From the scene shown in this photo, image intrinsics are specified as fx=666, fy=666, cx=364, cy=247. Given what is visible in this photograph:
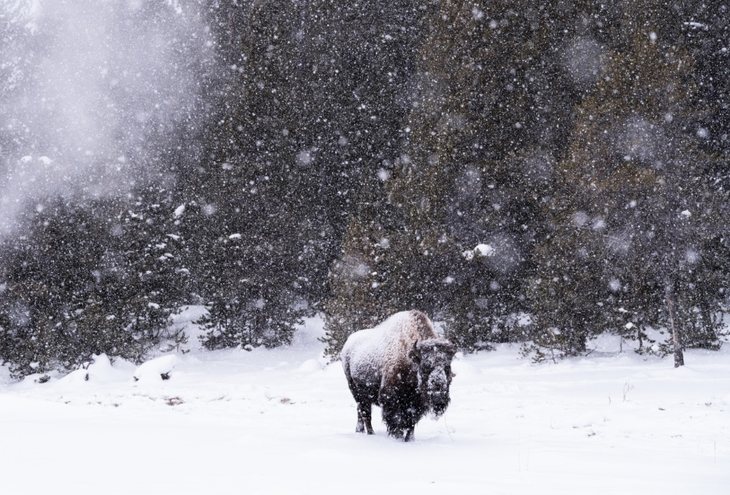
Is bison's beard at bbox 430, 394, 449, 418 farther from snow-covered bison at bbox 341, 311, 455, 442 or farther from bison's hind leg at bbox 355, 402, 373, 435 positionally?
bison's hind leg at bbox 355, 402, 373, 435

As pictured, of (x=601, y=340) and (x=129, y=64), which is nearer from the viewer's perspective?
(x=601, y=340)

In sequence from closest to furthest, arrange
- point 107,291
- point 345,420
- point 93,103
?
point 345,420 → point 107,291 → point 93,103

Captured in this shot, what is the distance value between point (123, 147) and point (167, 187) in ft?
6.99

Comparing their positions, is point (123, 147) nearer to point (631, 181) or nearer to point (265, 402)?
point (265, 402)

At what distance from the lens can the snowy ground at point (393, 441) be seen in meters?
5.01

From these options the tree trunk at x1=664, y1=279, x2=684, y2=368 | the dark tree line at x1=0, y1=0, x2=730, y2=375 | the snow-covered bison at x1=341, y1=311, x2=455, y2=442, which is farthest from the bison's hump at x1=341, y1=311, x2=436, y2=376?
the tree trunk at x1=664, y1=279, x2=684, y2=368

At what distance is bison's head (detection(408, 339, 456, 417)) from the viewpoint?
7652 millimetres

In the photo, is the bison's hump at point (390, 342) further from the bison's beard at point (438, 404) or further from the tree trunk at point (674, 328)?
the tree trunk at point (674, 328)

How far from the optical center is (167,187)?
83.3 ft

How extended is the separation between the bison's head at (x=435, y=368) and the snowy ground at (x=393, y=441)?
53 centimetres

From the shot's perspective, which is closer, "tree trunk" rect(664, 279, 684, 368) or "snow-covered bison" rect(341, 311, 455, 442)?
"snow-covered bison" rect(341, 311, 455, 442)

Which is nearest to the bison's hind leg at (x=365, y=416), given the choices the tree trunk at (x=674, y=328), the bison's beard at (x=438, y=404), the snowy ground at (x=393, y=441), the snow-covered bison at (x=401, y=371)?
the snow-covered bison at (x=401, y=371)

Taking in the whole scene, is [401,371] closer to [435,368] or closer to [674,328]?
[435,368]

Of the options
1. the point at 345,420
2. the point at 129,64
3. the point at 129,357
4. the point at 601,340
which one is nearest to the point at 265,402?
the point at 345,420
